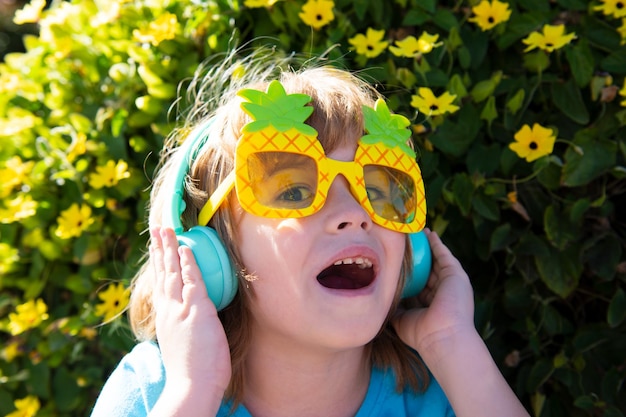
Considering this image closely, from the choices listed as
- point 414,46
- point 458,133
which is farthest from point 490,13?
point 458,133

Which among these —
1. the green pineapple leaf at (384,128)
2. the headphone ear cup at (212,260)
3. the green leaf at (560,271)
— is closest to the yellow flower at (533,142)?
the green leaf at (560,271)

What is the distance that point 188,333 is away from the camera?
68.6 inches

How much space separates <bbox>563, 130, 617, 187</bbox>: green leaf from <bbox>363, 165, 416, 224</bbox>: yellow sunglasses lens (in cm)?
48

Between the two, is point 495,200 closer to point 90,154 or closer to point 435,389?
point 435,389

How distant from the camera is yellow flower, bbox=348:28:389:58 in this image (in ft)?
7.28

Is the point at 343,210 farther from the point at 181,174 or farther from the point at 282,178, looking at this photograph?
the point at 181,174

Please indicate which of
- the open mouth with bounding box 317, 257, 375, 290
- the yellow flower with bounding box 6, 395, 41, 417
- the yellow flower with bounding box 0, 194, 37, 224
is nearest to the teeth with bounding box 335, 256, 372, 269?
the open mouth with bounding box 317, 257, 375, 290

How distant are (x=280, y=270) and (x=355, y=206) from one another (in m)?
0.21

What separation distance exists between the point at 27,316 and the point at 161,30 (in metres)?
0.97

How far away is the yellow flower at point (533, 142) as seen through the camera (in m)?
2.07

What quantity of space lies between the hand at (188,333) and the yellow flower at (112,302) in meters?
0.58

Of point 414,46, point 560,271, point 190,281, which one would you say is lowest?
point 560,271

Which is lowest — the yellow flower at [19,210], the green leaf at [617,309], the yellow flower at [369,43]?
the yellow flower at [19,210]

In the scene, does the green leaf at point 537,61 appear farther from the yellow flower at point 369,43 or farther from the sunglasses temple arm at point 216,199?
the sunglasses temple arm at point 216,199
